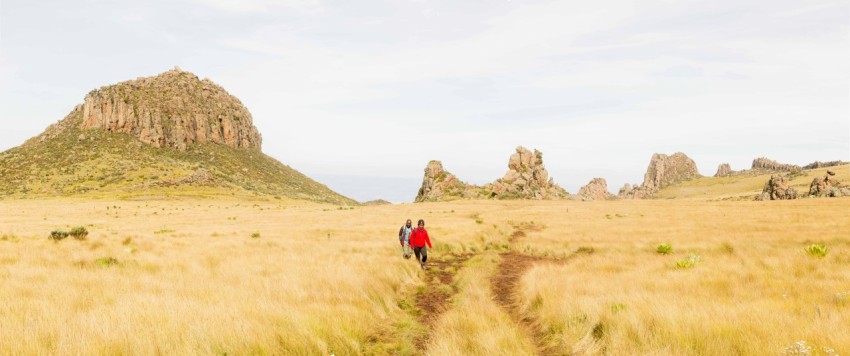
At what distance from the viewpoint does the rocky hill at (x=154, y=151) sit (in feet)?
329

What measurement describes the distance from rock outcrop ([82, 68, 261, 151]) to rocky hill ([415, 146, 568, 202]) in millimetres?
80420

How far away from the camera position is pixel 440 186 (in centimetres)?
10081

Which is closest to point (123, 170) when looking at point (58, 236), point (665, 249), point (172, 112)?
point (172, 112)

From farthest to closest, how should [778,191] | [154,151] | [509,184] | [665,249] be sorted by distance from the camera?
[154,151] → [509,184] → [778,191] → [665,249]

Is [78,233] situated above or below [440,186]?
below

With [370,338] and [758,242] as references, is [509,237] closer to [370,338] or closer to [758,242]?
[758,242]

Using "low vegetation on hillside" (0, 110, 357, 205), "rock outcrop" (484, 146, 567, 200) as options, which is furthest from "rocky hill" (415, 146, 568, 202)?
"low vegetation on hillside" (0, 110, 357, 205)

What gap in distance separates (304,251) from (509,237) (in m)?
15.9

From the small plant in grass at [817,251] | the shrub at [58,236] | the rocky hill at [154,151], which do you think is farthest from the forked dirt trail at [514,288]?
the rocky hill at [154,151]

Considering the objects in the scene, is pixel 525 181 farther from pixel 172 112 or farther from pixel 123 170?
pixel 172 112

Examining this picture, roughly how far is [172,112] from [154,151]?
1718cm

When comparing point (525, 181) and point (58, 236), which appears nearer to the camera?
point (58, 236)

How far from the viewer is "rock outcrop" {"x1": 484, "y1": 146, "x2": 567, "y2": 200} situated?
94.6 metres

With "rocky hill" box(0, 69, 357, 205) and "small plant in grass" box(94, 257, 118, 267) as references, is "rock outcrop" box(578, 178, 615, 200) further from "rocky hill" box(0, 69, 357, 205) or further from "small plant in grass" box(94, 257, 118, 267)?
"small plant in grass" box(94, 257, 118, 267)
